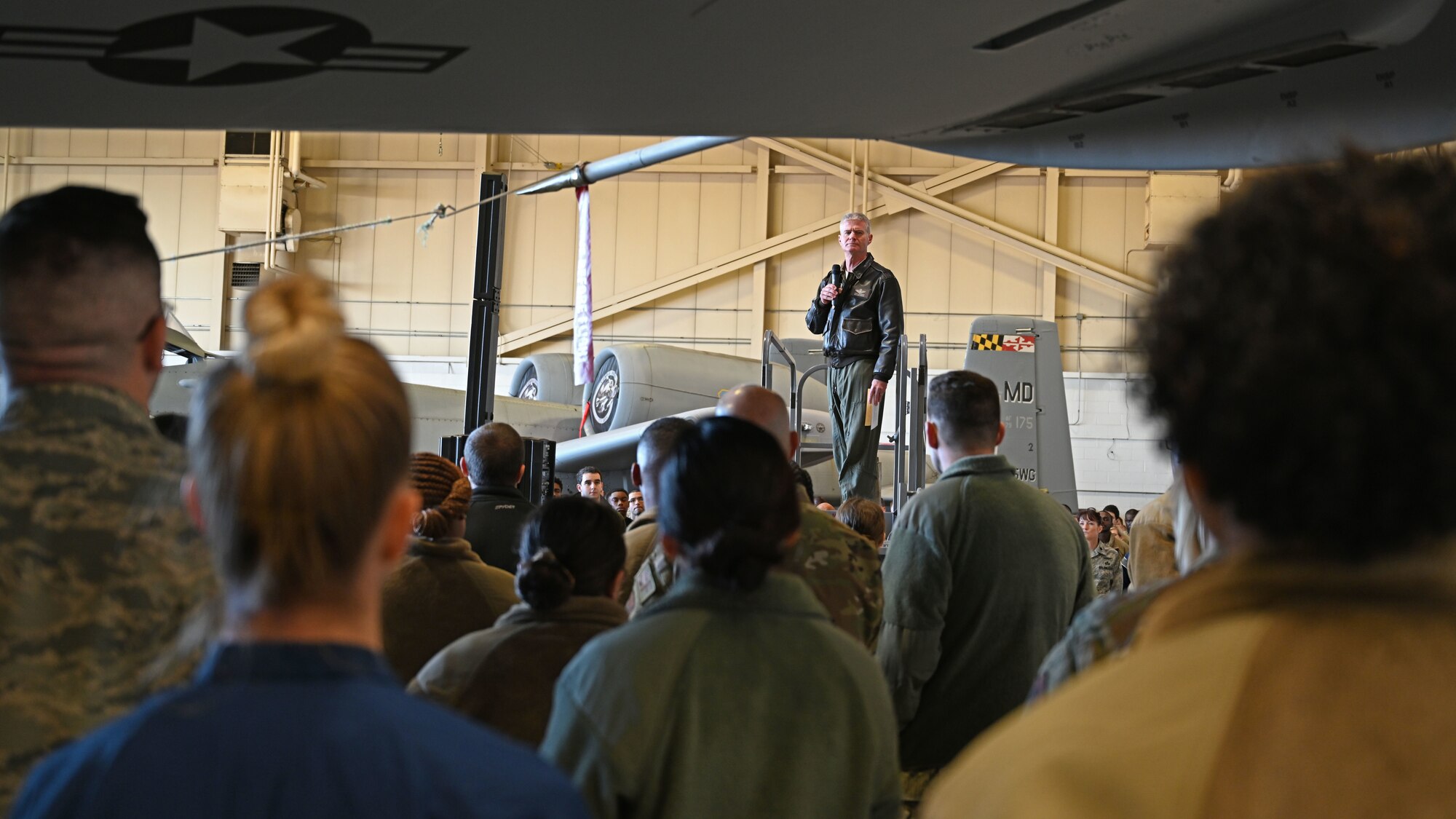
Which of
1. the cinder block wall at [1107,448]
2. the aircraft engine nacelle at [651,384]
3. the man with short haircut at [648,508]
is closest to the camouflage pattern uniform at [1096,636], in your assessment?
the man with short haircut at [648,508]

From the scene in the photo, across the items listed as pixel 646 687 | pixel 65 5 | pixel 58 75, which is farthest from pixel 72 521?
pixel 58 75

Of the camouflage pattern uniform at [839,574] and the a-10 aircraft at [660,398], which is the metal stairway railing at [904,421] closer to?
the a-10 aircraft at [660,398]

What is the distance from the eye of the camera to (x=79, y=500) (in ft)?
5.79

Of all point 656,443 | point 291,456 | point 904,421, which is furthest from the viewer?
point 904,421

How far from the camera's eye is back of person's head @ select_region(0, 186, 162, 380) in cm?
186

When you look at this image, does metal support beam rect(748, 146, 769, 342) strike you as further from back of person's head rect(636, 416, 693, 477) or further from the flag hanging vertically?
back of person's head rect(636, 416, 693, 477)

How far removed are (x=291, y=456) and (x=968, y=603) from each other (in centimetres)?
300

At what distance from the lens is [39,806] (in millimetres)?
1072

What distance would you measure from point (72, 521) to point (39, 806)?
0.79m

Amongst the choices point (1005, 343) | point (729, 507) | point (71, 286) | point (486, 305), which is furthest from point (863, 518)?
point (1005, 343)

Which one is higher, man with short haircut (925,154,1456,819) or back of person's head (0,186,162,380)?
back of person's head (0,186,162,380)

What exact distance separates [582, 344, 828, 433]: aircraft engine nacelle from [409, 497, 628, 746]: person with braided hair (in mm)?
12912

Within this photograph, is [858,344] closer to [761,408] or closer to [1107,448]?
[761,408]

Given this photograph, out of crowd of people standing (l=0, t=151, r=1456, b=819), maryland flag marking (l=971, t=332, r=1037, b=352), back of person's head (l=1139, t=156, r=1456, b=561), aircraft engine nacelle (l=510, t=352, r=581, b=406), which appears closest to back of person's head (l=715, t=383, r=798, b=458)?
crowd of people standing (l=0, t=151, r=1456, b=819)
